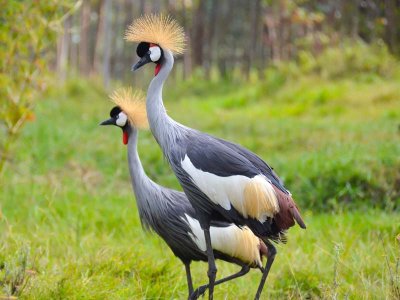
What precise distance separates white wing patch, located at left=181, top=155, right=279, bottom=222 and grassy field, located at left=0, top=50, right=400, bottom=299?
A: 1.24ft

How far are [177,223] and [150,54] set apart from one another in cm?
93

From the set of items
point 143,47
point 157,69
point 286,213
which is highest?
point 143,47

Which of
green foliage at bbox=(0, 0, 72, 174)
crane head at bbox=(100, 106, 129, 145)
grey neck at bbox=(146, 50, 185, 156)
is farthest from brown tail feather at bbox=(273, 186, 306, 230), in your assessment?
green foliage at bbox=(0, 0, 72, 174)

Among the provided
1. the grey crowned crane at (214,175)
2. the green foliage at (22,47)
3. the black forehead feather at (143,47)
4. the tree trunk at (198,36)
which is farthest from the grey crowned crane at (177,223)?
the tree trunk at (198,36)

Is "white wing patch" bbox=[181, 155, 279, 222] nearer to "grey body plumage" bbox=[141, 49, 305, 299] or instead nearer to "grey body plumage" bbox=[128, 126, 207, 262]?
"grey body plumage" bbox=[141, 49, 305, 299]

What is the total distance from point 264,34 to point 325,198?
18.3 m

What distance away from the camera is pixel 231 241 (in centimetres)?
377

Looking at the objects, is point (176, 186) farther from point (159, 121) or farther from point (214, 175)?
point (214, 175)

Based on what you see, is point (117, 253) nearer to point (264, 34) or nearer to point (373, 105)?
point (373, 105)

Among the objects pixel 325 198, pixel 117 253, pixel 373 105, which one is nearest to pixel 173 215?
pixel 117 253

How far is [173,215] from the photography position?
387cm

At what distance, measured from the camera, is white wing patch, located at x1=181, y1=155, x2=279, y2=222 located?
10.5 feet

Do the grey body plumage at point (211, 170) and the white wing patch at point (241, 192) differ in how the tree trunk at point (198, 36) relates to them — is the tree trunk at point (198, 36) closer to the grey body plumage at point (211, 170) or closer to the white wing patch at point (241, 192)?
the grey body plumage at point (211, 170)

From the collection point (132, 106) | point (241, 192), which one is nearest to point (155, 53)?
point (132, 106)
